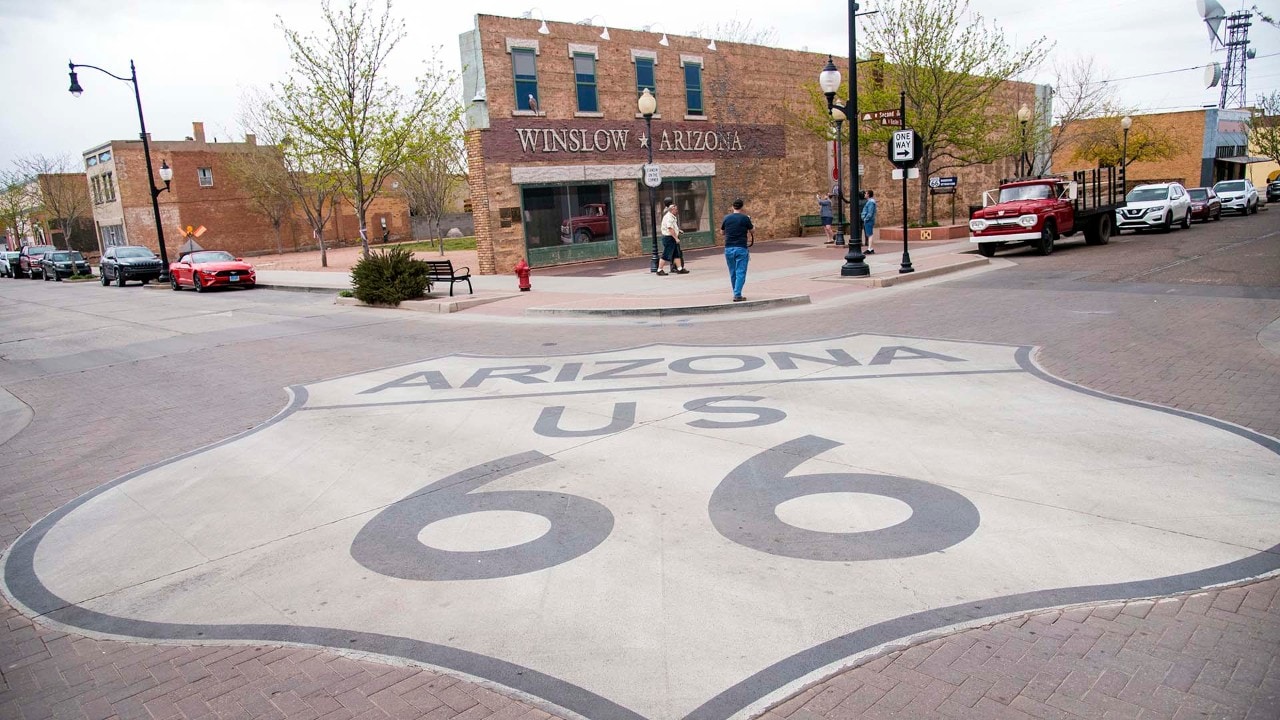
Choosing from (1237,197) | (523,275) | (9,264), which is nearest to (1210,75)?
(1237,197)

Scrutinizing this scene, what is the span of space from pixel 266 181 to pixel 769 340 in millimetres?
41967

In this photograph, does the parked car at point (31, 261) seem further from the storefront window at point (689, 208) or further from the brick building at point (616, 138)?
the storefront window at point (689, 208)

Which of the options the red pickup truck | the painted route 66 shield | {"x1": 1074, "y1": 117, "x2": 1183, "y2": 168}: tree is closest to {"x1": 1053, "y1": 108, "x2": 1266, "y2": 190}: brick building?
{"x1": 1074, "y1": 117, "x2": 1183, "y2": 168}: tree

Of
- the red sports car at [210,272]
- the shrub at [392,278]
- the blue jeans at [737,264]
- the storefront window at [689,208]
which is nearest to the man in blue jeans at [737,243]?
the blue jeans at [737,264]

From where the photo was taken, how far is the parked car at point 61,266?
42438 millimetres

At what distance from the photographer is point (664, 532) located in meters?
5.18

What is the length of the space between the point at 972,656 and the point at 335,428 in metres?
6.53

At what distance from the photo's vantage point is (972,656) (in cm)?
364

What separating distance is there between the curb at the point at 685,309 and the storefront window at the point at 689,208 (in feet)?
45.4

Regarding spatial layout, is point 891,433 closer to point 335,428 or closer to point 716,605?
point 716,605

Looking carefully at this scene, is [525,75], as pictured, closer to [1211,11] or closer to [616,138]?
[616,138]

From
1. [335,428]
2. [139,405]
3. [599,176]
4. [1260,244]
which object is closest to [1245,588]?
[335,428]

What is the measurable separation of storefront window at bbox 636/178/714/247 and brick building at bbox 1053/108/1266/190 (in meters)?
36.1

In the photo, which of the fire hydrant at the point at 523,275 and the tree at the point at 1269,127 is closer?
the fire hydrant at the point at 523,275
